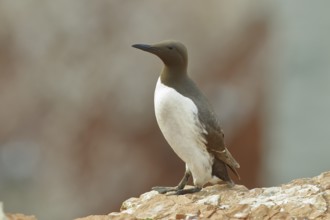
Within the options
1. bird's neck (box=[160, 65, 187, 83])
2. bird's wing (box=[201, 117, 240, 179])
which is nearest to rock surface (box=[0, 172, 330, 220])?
bird's wing (box=[201, 117, 240, 179])

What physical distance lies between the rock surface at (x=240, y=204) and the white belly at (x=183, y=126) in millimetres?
128

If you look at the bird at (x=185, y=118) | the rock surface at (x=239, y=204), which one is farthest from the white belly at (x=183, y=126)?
the rock surface at (x=239, y=204)

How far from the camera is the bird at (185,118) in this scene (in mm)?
2924

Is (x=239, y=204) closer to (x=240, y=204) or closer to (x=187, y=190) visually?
(x=240, y=204)

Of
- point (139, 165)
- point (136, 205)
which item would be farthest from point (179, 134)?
point (139, 165)

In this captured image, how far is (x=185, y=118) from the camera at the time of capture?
9.64 feet

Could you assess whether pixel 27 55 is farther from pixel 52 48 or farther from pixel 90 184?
pixel 90 184

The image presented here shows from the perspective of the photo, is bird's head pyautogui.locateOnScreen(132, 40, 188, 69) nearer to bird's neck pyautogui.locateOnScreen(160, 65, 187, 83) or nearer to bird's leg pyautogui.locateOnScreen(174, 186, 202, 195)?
bird's neck pyautogui.locateOnScreen(160, 65, 187, 83)

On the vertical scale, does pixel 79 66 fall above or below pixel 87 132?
above

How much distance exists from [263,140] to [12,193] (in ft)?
5.62

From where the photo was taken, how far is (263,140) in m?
5.61

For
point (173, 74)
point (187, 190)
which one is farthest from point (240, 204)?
point (173, 74)

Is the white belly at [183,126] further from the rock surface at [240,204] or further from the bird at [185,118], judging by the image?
the rock surface at [240,204]

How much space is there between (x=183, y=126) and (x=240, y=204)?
348mm
